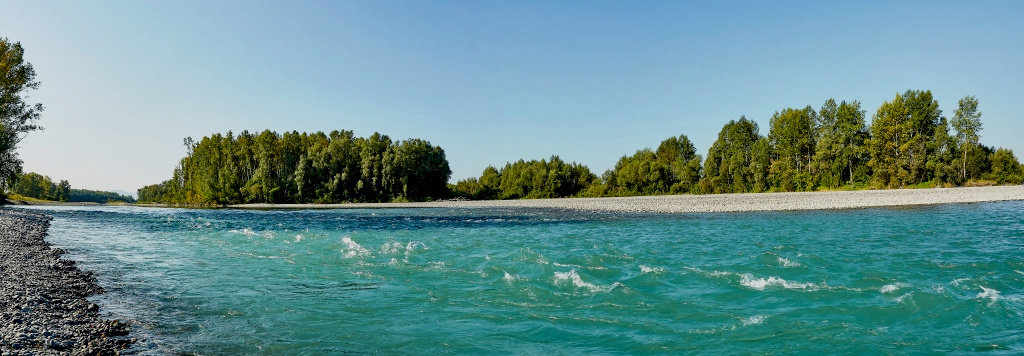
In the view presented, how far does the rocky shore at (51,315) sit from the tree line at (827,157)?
8902cm

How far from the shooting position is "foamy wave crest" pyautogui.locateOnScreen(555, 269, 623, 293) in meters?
12.0

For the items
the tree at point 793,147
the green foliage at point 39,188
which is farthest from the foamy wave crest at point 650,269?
the green foliage at point 39,188

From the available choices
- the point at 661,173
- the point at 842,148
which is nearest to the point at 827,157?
the point at 842,148

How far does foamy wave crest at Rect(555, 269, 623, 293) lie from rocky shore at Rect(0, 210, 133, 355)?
907 centimetres

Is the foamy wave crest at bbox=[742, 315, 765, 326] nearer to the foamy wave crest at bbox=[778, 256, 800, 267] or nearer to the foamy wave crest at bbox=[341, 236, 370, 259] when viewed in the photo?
the foamy wave crest at bbox=[778, 256, 800, 267]

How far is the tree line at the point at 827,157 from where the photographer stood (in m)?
70.1

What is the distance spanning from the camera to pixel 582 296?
37.0ft

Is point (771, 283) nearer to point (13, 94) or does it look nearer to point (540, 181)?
point (13, 94)

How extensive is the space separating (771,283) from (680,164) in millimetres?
92163

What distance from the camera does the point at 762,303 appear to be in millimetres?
10281

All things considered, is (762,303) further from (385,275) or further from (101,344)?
(101,344)

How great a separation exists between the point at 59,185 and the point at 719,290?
9306 inches

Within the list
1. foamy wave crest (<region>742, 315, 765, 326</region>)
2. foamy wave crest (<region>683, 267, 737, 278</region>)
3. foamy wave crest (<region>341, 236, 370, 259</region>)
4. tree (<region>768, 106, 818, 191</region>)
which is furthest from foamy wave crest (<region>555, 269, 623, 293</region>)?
tree (<region>768, 106, 818, 191</region>)

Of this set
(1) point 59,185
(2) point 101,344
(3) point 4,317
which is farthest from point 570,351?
(1) point 59,185
